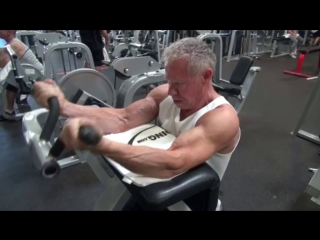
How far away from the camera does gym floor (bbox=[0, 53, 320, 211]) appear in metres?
1.80

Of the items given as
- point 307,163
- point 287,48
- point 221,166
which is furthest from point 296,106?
point 287,48

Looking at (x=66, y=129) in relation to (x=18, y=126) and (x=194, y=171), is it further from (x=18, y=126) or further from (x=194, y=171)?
(x=18, y=126)

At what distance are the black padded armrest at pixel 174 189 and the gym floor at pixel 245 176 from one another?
1.04 m

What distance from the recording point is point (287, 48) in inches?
289

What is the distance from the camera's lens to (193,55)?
971mm

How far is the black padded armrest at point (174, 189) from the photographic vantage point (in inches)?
29.7

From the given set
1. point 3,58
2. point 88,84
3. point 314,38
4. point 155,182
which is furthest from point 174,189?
point 314,38

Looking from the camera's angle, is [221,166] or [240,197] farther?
[240,197]

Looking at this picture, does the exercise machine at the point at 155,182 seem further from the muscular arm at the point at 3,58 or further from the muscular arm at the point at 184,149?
the muscular arm at the point at 3,58

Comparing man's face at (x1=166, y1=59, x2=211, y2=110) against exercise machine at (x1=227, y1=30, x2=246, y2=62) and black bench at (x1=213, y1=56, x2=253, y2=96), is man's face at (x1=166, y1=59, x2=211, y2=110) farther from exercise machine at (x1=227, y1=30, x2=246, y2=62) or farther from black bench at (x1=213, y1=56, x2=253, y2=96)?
exercise machine at (x1=227, y1=30, x2=246, y2=62)

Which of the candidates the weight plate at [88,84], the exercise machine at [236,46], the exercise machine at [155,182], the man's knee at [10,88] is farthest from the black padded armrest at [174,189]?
the exercise machine at [236,46]
